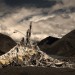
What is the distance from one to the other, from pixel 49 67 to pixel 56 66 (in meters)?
3.25

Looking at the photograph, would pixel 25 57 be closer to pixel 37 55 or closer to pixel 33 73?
pixel 37 55

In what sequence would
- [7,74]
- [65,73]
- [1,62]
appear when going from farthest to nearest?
[1,62] < [65,73] < [7,74]

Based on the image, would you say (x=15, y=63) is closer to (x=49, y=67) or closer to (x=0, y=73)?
(x=49, y=67)

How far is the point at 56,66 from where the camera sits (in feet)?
463

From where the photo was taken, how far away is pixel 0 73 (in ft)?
362

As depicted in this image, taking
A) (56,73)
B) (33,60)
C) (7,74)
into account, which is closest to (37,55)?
(33,60)

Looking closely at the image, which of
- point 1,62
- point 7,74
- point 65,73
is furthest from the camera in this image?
point 1,62

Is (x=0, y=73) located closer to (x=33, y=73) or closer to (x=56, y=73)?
(x=33, y=73)

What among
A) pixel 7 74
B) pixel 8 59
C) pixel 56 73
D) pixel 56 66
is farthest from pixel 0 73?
pixel 56 66

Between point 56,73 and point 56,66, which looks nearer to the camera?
point 56,73

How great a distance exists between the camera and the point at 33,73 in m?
113

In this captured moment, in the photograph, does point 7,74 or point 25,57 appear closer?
point 7,74

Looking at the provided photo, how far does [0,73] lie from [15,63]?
85.0ft

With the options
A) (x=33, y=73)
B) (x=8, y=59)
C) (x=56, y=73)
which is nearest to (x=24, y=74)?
(x=33, y=73)
